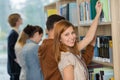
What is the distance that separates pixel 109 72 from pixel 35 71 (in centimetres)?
105

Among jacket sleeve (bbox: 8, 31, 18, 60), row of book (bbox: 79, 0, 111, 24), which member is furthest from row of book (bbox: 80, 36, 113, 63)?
jacket sleeve (bbox: 8, 31, 18, 60)

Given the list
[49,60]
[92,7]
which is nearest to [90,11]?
[92,7]

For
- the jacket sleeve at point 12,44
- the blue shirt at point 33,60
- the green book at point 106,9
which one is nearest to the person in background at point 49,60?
the green book at point 106,9

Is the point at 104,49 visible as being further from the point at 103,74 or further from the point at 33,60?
the point at 33,60

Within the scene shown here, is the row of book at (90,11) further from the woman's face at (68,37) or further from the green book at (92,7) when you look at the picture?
the woman's face at (68,37)

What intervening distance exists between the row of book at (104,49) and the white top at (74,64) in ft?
2.07

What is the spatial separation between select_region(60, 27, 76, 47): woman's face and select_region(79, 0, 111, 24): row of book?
0.61 metres

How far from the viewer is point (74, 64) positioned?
6.88ft

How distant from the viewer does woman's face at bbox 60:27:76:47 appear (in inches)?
84.4

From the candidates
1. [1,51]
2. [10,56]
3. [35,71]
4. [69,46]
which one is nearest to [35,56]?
[35,71]

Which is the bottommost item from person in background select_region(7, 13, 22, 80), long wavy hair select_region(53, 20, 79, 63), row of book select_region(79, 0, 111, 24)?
person in background select_region(7, 13, 22, 80)

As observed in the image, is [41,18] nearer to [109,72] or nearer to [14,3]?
[14,3]

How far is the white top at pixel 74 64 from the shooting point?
207 cm

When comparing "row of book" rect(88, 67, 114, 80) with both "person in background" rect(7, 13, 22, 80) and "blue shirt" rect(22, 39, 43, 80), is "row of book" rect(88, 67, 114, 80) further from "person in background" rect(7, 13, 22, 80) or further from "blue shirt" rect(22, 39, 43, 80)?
"person in background" rect(7, 13, 22, 80)
